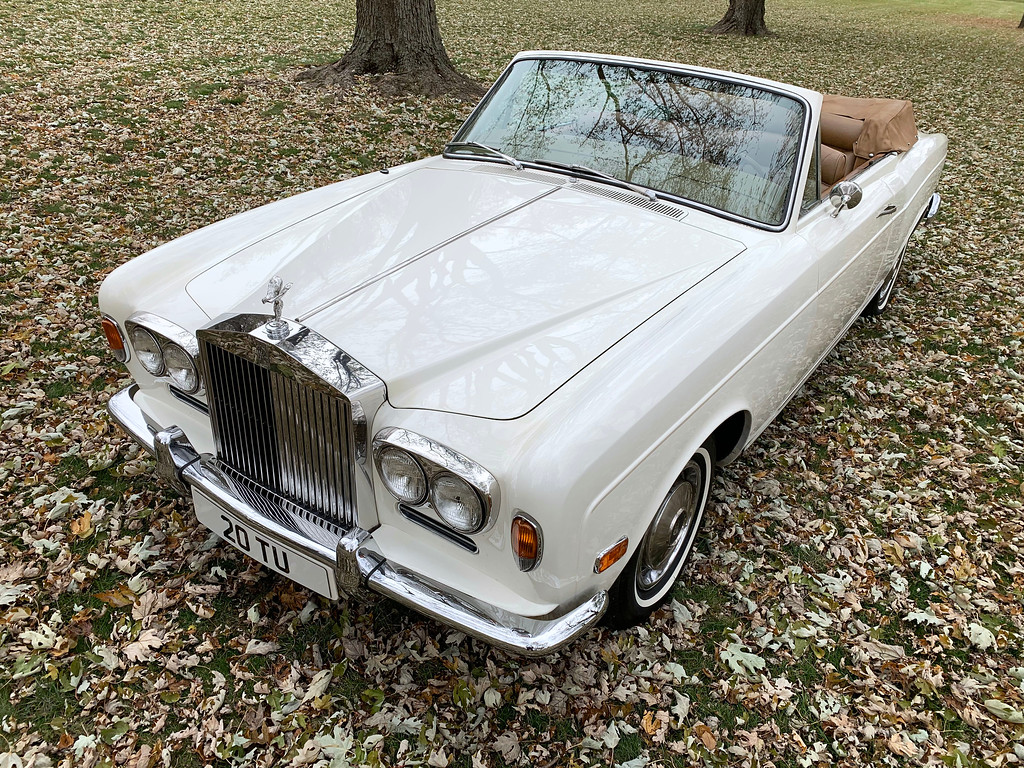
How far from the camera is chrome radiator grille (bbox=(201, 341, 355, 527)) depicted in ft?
7.30

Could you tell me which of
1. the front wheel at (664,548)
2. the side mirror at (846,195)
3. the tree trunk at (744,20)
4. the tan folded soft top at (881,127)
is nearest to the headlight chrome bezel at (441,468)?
the front wheel at (664,548)

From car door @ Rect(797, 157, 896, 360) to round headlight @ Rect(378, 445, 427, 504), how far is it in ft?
6.91

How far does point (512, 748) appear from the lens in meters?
2.42

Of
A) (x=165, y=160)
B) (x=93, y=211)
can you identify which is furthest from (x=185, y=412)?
(x=165, y=160)

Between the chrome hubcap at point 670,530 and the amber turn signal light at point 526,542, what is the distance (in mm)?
663

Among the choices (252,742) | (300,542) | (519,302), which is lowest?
(252,742)

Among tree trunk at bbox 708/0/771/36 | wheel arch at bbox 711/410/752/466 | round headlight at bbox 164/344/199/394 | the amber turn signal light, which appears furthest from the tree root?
tree trunk at bbox 708/0/771/36

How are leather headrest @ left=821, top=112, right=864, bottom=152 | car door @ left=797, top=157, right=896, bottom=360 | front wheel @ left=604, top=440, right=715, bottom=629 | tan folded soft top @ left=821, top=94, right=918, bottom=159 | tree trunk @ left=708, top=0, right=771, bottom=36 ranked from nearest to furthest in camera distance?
front wheel @ left=604, top=440, right=715, bottom=629, car door @ left=797, top=157, right=896, bottom=360, tan folded soft top @ left=821, top=94, right=918, bottom=159, leather headrest @ left=821, top=112, right=864, bottom=152, tree trunk @ left=708, top=0, right=771, bottom=36

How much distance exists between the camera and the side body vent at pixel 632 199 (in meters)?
3.13

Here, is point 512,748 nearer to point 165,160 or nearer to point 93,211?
point 93,211

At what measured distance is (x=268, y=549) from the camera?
2430 mm

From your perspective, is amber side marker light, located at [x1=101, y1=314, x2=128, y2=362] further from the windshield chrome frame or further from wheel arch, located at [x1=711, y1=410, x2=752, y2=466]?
wheel arch, located at [x1=711, y1=410, x2=752, y2=466]

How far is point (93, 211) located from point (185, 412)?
4.21 m

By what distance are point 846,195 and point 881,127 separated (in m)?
1.73
